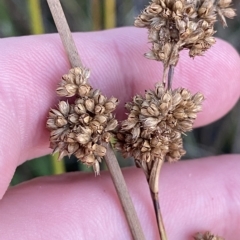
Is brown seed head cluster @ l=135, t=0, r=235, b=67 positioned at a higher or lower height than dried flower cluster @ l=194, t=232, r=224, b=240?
higher

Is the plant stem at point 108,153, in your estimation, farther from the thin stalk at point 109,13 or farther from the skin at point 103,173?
the thin stalk at point 109,13

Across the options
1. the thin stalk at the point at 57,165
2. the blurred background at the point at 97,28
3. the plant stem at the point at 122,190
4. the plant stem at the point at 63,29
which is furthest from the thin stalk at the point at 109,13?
the plant stem at the point at 122,190

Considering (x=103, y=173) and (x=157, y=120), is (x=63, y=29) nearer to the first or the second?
(x=157, y=120)

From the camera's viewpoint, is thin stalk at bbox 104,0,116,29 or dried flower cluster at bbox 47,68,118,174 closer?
dried flower cluster at bbox 47,68,118,174

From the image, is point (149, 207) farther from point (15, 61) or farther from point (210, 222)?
point (15, 61)

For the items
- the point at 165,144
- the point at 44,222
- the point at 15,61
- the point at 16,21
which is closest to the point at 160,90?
the point at 165,144

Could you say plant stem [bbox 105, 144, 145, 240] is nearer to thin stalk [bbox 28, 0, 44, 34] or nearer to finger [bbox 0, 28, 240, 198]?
finger [bbox 0, 28, 240, 198]

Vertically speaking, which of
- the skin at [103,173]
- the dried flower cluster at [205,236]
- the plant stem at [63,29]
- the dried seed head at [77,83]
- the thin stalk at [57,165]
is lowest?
the thin stalk at [57,165]

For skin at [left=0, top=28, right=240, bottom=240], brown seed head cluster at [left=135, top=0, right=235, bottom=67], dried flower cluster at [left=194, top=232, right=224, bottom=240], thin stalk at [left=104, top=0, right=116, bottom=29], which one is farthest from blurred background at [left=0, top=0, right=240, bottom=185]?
brown seed head cluster at [left=135, top=0, right=235, bottom=67]
